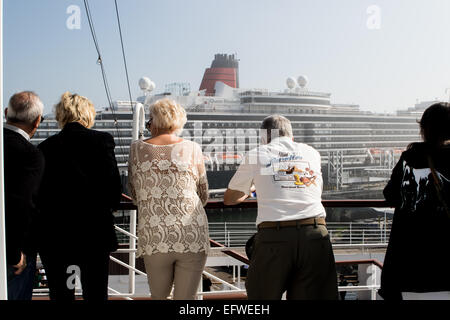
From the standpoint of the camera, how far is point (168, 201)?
5.21 feet

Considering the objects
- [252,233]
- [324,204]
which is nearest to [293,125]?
[252,233]

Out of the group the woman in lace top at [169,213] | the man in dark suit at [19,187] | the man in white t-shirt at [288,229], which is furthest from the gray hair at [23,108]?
the man in white t-shirt at [288,229]

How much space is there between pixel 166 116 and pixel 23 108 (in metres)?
0.46

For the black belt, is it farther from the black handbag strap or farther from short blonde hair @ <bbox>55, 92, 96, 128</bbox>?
short blonde hair @ <bbox>55, 92, 96, 128</bbox>

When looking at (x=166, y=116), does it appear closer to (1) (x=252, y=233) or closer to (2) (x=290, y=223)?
(2) (x=290, y=223)

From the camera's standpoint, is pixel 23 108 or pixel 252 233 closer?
pixel 23 108

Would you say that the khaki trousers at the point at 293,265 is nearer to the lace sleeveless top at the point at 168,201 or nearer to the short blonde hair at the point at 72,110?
the lace sleeveless top at the point at 168,201

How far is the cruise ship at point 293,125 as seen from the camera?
28.7 m

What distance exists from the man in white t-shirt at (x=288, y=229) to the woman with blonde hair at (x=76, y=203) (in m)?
0.48

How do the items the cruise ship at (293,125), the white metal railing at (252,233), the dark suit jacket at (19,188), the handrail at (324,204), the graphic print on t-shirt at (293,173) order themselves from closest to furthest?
the dark suit jacket at (19,188)
the graphic print on t-shirt at (293,173)
the handrail at (324,204)
the white metal railing at (252,233)
the cruise ship at (293,125)

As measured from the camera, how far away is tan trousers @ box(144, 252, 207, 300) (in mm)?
1576

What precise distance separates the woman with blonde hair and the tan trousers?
0.16 meters

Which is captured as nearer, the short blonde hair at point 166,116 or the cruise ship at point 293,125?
the short blonde hair at point 166,116

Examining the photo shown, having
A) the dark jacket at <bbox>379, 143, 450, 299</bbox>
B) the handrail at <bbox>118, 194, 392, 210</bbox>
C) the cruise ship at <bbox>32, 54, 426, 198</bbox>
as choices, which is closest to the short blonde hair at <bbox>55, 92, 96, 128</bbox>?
the handrail at <bbox>118, 194, 392, 210</bbox>
